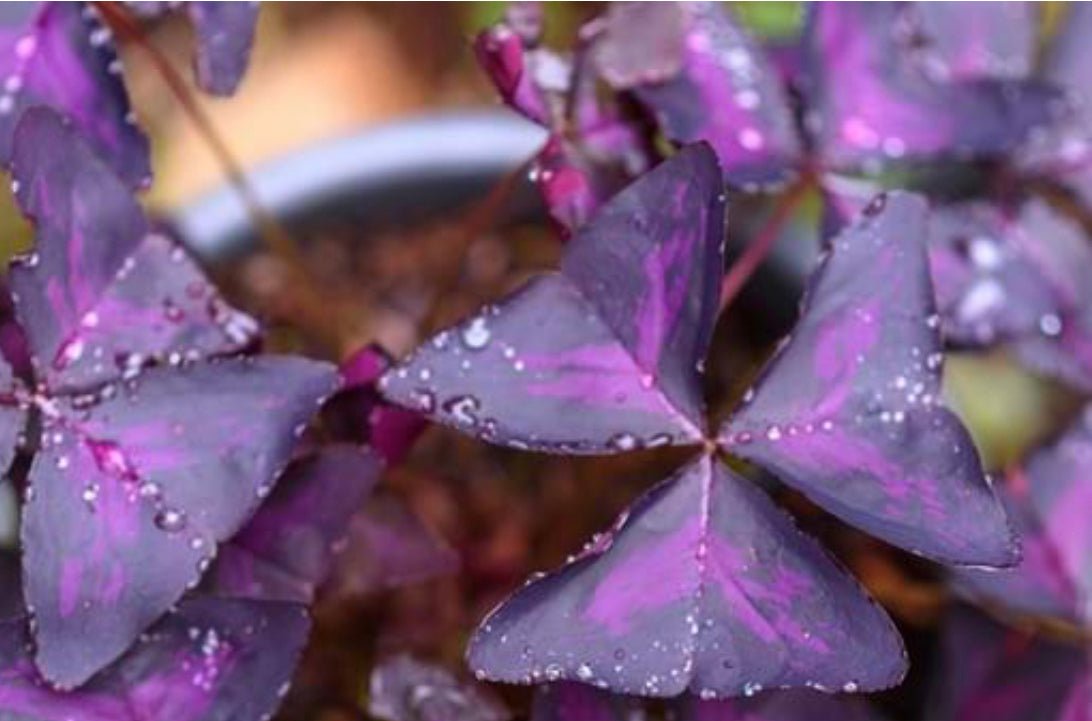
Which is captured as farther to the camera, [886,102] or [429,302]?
[429,302]

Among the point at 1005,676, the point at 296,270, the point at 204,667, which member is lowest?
the point at 1005,676

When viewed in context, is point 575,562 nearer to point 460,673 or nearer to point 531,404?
point 531,404

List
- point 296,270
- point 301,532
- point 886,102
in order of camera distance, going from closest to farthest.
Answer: point 301,532 → point 886,102 → point 296,270

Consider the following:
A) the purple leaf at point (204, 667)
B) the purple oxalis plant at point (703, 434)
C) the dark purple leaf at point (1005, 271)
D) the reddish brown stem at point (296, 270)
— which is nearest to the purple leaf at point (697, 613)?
the purple oxalis plant at point (703, 434)

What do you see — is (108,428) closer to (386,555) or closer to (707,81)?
(386,555)

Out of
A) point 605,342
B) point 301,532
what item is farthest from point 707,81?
point 301,532

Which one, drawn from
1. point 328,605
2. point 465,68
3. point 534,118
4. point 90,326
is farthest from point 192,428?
point 465,68

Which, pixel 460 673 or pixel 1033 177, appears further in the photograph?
pixel 1033 177
